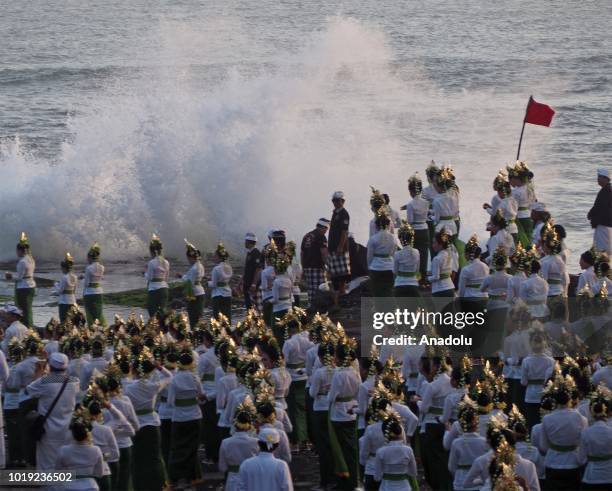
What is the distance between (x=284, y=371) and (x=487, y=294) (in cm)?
398

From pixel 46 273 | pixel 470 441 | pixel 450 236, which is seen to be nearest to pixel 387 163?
pixel 46 273

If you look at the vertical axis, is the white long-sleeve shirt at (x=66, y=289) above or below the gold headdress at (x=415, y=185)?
below

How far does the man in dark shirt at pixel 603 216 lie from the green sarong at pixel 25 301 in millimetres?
8374

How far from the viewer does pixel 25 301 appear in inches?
934

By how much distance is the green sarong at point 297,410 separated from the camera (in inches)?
724

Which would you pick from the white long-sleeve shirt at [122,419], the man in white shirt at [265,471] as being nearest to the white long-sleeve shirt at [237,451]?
the man in white shirt at [265,471]

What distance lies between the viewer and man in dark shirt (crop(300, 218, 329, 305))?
22609 mm

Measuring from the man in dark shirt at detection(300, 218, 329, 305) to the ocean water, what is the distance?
33.6ft

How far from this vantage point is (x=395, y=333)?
66.7 feet

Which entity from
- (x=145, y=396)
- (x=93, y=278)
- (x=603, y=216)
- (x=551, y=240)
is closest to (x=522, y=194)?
(x=603, y=216)

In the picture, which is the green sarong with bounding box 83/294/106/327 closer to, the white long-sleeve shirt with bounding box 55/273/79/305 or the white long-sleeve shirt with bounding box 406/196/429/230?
the white long-sleeve shirt with bounding box 55/273/79/305

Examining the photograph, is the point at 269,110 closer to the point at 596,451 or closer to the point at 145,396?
the point at 145,396

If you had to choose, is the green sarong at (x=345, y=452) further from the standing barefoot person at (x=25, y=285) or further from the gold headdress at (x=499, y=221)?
the standing barefoot person at (x=25, y=285)

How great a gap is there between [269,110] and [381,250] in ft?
60.0
